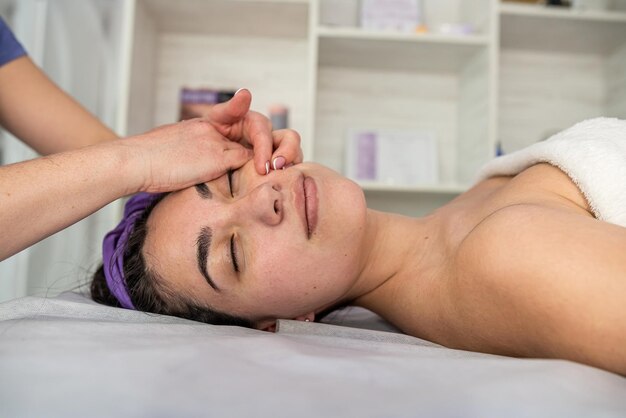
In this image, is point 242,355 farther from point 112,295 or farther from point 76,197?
point 112,295

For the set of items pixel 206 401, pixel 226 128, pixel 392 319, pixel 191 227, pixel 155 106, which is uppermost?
pixel 155 106

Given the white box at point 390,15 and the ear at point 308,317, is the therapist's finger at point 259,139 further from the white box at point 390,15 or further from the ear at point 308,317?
the white box at point 390,15

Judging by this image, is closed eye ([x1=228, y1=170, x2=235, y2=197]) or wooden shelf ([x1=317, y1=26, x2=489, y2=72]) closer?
closed eye ([x1=228, y1=170, x2=235, y2=197])

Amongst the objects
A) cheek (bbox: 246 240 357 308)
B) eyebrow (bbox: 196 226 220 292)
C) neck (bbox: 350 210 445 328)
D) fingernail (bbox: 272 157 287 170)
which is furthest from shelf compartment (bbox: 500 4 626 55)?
eyebrow (bbox: 196 226 220 292)

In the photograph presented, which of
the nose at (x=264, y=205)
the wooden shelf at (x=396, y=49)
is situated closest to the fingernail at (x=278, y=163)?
the nose at (x=264, y=205)

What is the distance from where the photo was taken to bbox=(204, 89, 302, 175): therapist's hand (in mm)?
1146

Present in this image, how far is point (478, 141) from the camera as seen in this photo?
241 centimetres

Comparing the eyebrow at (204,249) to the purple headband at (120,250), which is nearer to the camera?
the eyebrow at (204,249)

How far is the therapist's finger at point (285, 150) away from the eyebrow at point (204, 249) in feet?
0.69

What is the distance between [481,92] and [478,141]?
0.22 m

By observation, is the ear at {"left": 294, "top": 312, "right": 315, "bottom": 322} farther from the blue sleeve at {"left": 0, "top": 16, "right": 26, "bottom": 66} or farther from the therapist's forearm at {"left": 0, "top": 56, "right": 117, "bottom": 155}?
the blue sleeve at {"left": 0, "top": 16, "right": 26, "bottom": 66}

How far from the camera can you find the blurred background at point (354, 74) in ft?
7.59

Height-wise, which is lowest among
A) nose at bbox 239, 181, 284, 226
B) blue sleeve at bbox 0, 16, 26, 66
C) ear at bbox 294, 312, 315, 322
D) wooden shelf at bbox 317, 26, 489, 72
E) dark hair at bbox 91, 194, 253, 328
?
ear at bbox 294, 312, 315, 322

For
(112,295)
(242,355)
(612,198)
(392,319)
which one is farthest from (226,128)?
(612,198)
